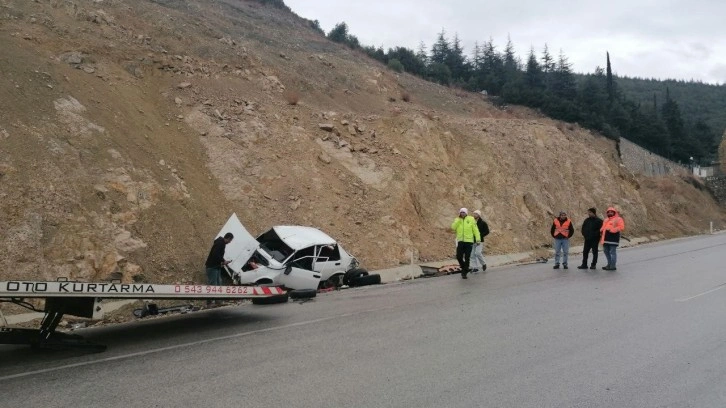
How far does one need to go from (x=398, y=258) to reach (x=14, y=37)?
1433 cm

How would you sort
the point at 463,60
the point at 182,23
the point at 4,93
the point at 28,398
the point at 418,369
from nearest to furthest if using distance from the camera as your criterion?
the point at 28,398
the point at 418,369
the point at 4,93
the point at 182,23
the point at 463,60

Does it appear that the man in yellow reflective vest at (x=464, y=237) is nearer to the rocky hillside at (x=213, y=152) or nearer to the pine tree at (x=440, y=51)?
the rocky hillside at (x=213, y=152)

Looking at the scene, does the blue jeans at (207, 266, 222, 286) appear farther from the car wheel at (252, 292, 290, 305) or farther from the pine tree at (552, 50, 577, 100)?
the pine tree at (552, 50, 577, 100)

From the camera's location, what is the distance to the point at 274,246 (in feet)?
45.6

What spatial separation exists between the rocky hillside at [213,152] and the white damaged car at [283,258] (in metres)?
1.48

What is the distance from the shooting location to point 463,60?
67625 mm

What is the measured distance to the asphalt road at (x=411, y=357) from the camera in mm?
5422

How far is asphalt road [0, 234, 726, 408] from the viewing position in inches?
213

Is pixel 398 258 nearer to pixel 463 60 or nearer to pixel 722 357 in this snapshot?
pixel 722 357

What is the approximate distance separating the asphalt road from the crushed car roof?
267 centimetres

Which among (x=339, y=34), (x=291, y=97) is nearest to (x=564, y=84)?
(x=339, y=34)

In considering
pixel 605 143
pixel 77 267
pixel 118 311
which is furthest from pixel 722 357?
pixel 605 143

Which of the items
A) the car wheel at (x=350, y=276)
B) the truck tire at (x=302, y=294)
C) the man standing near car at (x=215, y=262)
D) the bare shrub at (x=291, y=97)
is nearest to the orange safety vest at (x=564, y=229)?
the car wheel at (x=350, y=276)

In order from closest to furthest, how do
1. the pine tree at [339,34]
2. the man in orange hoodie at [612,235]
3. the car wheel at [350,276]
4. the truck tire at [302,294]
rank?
1. the truck tire at [302,294]
2. the car wheel at [350,276]
3. the man in orange hoodie at [612,235]
4. the pine tree at [339,34]
